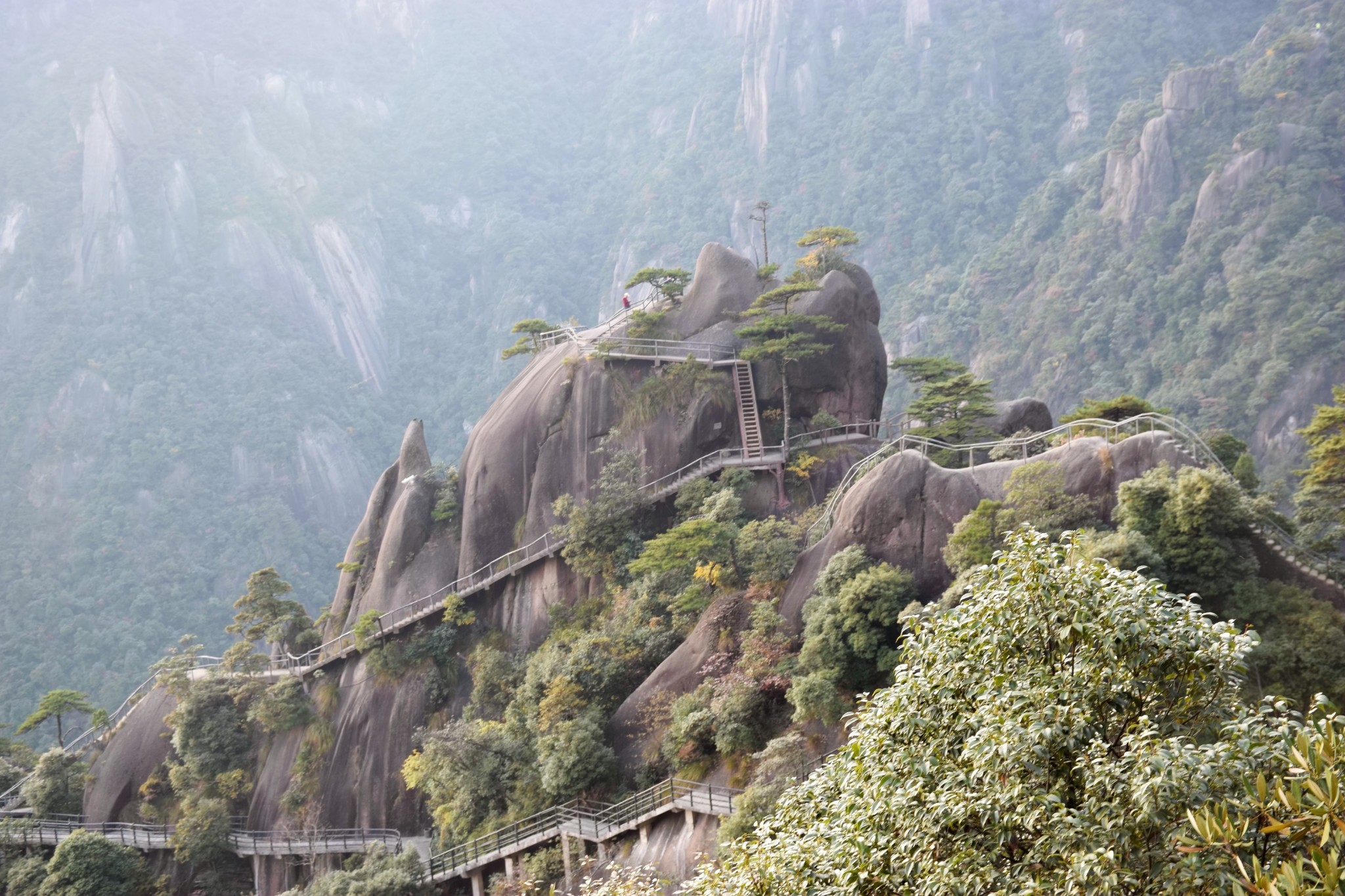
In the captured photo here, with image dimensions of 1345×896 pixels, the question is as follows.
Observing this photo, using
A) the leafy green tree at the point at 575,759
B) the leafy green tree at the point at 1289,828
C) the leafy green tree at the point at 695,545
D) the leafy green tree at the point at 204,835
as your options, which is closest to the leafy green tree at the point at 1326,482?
the leafy green tree at the point at 695,545

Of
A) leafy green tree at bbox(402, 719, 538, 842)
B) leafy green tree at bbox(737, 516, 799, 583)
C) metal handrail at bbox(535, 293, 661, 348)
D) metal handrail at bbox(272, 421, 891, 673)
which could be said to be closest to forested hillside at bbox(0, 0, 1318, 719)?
metal handrail at bbox(272, 421, 891, 673)

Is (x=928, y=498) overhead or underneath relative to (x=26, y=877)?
overhead

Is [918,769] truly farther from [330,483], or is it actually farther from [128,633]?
[330,483]

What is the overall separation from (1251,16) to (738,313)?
70.9m

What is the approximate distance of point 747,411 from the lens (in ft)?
119

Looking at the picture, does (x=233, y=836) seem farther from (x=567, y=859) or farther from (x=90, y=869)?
(x=567, y=859)

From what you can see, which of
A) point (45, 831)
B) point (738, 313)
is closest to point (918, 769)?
point (738, 313)

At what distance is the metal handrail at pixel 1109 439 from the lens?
67.9ft

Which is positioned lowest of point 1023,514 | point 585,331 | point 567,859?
point 567,859

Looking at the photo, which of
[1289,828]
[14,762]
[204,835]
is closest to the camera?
[1289,828]

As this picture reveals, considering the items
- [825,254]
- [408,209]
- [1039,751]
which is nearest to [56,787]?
[825,254]

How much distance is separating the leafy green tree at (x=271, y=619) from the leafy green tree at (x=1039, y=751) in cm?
3273

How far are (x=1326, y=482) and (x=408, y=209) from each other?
343 feet

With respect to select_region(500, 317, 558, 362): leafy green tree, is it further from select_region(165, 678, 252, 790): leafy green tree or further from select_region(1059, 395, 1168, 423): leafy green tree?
select_region(1059, 395, 1168, 423): leafy green tree
